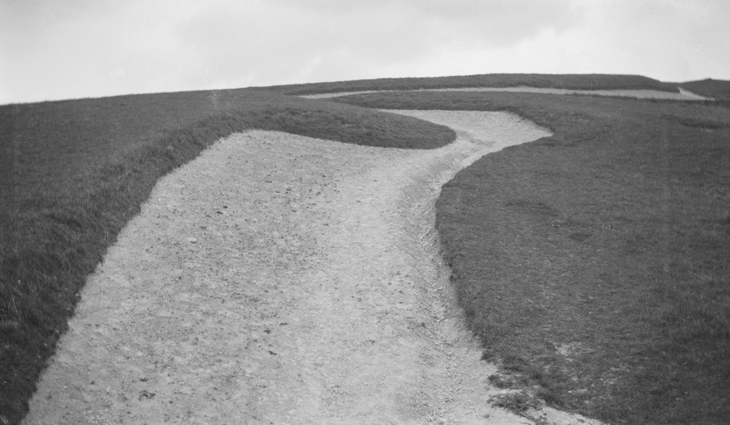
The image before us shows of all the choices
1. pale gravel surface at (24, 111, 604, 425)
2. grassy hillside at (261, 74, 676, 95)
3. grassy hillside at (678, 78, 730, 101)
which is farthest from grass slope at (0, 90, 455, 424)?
grassy hillside at (678, 78, 730, 101)

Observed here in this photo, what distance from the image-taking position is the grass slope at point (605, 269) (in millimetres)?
13539

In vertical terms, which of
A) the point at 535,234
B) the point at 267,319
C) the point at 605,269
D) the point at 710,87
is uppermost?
the point at 710,87

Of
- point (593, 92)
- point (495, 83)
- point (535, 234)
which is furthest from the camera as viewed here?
point (593, 92)

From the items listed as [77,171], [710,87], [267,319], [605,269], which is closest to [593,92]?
[710,87]

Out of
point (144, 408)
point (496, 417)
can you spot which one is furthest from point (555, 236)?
point (144, 408)

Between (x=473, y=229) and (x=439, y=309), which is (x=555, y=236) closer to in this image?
(x=473, y=229)

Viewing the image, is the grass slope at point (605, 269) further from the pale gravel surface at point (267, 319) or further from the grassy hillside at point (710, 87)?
the grassy hillside at point (710, 87)

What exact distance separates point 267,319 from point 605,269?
11.6 meters

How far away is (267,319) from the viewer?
15.9m

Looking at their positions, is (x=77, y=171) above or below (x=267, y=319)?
above

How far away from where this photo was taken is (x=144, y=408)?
1196 centimetres

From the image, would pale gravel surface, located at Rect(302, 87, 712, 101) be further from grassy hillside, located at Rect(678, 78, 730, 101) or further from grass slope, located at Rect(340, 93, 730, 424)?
grass slope, located at Rect(340, 93, 730, 424)

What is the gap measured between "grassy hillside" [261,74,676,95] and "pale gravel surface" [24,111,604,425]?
124ft

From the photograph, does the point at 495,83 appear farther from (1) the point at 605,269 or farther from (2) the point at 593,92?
(1) the point at 605,269
